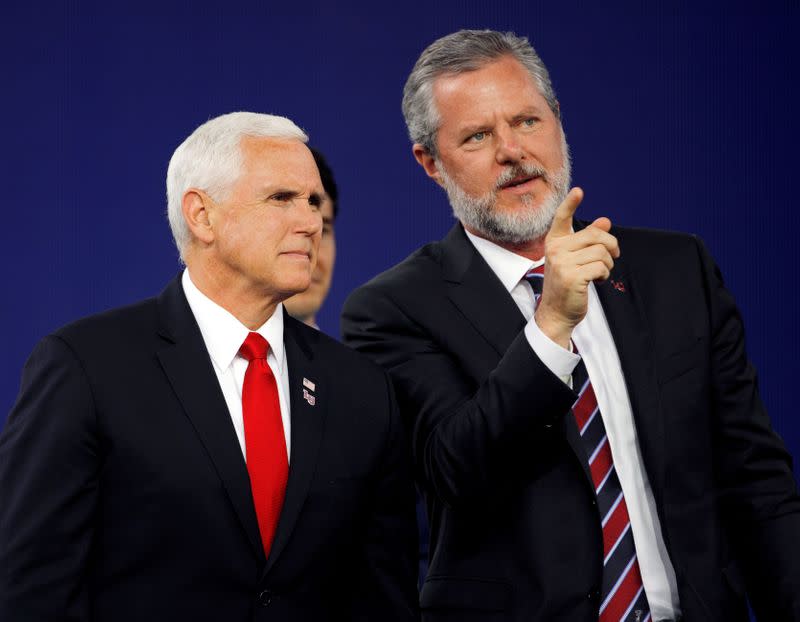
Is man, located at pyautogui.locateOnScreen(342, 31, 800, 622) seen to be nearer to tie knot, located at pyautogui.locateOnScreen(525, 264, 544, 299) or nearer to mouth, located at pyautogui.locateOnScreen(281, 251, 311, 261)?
tie knot, located at pyautogui.locateOnScreen(525, 264, 544, 299)

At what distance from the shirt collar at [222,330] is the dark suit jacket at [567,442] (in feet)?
0.78

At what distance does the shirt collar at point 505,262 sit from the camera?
2074mm

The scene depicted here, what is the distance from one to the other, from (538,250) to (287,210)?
48cm

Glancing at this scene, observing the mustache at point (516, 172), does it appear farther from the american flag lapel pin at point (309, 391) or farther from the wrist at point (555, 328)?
the american flag lapel pin at point (309, 391)

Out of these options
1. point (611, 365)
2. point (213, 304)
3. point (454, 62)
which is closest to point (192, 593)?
point (213, 304)

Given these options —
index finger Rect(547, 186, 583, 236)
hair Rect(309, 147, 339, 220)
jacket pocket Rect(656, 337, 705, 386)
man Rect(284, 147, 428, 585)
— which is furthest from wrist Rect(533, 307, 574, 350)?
hair Rect(309, 147, 339, 220)

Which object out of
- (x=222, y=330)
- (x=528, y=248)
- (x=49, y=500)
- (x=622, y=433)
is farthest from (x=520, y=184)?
(x=49, y=500)

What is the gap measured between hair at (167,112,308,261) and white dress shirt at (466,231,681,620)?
0.53 metres

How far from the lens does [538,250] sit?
212 centimetres

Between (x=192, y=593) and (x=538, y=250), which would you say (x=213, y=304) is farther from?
(x=538, y=250)

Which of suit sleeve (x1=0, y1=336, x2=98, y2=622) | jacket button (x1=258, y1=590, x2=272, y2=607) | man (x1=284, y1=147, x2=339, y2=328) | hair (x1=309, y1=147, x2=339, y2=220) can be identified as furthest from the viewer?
hair (x1=309, y1=147, x2=339, y2=220)

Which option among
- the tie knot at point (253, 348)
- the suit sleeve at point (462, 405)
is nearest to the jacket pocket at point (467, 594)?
the suit sleeve at point (462, 405)

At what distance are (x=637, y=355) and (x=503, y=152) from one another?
416 mm

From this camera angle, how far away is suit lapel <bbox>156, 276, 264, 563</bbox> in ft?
5.70
